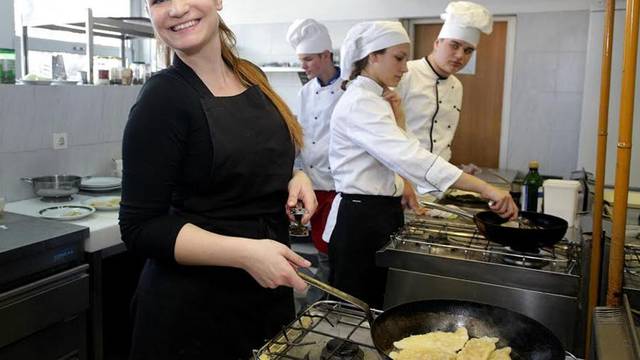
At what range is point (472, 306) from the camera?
110cm

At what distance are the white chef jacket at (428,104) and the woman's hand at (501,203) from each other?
3.23 ft

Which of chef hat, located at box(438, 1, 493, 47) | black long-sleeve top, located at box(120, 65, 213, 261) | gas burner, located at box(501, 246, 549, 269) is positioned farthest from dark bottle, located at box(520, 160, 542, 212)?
black long-sleeve top, located at box(120, 65, 213, 261)

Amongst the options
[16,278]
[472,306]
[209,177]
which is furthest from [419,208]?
[16,278]

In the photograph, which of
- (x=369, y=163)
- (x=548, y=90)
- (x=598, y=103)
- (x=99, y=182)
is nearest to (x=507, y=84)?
(x=548, y=90)

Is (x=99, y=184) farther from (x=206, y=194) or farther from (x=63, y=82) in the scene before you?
(x=206, y=194)

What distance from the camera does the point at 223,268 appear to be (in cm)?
111

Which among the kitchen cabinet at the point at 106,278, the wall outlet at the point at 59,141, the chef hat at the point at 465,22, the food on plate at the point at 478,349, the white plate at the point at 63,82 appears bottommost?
the kitchen cabinet at the point at 106,278

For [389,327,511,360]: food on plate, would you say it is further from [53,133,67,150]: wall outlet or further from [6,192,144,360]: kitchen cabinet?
[53,133,67,150]: wall outlet

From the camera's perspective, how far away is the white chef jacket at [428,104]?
2.64m

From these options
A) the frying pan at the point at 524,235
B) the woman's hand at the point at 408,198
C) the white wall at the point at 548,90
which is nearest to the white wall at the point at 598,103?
the white wall at the point at 548,90

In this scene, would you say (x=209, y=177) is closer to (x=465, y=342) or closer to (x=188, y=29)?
(x=188, y=29)

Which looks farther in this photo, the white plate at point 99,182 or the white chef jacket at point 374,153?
the white plate at point 99,182

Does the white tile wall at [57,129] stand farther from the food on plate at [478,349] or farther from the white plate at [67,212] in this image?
the food on plate at [478,349]

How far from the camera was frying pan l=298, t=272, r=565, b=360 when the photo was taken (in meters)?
0.99
